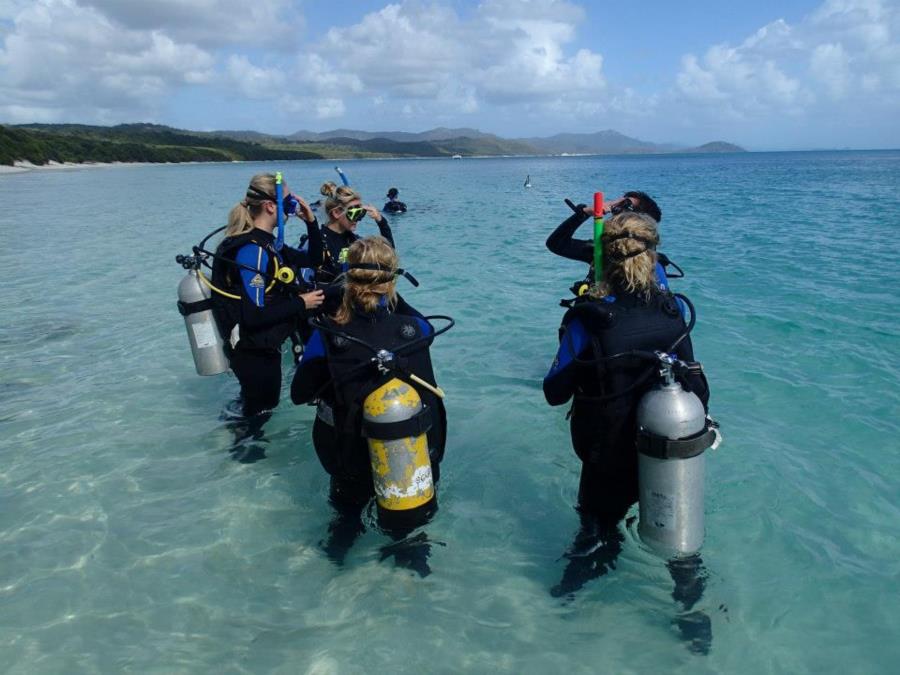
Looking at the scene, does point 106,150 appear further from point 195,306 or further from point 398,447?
point 398,447

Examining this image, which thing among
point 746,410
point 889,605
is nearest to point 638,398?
point 889,605

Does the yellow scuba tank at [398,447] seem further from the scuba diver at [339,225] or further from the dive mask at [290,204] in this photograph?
the scuba diver at [339,225]

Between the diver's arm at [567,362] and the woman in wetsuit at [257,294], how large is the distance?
2.27 meters

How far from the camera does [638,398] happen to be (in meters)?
3.44

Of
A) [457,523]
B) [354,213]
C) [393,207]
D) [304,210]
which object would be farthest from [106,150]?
[457,523]

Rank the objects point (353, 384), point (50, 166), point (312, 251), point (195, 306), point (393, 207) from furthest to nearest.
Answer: point (50, 166) < point (393, 207) < point (312, 251) < point (195, 306) < point (353, 384)

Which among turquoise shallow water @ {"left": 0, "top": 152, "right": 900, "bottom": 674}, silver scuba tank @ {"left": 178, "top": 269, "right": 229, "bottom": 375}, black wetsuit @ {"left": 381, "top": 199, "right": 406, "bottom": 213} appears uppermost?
silver scuba tank @ {"left": 178, "top": 269, "right": 229, "bottom": 375}

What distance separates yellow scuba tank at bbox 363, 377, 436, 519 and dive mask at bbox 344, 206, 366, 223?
3.44 meters

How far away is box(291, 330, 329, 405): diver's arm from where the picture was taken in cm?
368

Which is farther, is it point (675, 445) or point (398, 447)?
point (398, 447)

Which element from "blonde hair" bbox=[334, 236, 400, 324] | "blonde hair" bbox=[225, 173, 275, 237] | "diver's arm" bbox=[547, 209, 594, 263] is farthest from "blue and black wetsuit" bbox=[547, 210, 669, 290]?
"blonde hair" bbox=[225, 173, 275, 237]

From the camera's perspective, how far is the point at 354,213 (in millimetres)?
6578

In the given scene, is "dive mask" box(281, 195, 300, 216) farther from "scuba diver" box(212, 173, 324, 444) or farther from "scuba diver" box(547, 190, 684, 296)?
"scuba diver" box(547, 190, 684, 296)

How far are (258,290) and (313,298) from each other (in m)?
0.42
